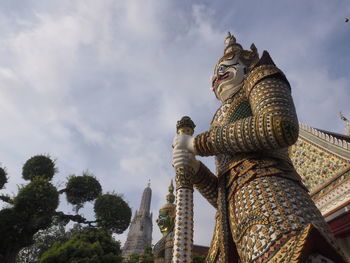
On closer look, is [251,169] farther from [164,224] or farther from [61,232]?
[61,232]

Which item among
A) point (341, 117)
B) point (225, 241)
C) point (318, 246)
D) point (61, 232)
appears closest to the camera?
point (318, 246)

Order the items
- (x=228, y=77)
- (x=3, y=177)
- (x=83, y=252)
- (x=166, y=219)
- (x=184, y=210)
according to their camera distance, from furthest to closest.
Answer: (x=3, y=177) → (x=83, y=252) → (x=166, y=219) → (x=228, y=77) → (x=184, y=210)

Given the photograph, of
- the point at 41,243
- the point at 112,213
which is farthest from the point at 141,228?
the point at 112,213

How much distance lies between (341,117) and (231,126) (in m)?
8.90

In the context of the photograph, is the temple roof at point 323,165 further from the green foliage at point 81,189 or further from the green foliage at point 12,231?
the green foliage at point 81,189

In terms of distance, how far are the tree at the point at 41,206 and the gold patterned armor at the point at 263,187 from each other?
1159cm

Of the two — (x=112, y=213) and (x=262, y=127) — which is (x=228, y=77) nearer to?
(x=262, y=127)

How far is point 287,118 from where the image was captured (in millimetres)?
2488

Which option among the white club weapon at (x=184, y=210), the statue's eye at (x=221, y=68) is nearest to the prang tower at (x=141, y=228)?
the statue's eye at (x=221, y=68)

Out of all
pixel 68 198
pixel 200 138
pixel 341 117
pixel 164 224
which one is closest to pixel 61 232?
pixel 68 198

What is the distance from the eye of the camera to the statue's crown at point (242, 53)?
3.98 m

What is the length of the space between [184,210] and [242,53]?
251 cm

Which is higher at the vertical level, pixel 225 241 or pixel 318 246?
pixel 225 241

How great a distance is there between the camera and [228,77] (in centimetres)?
374
